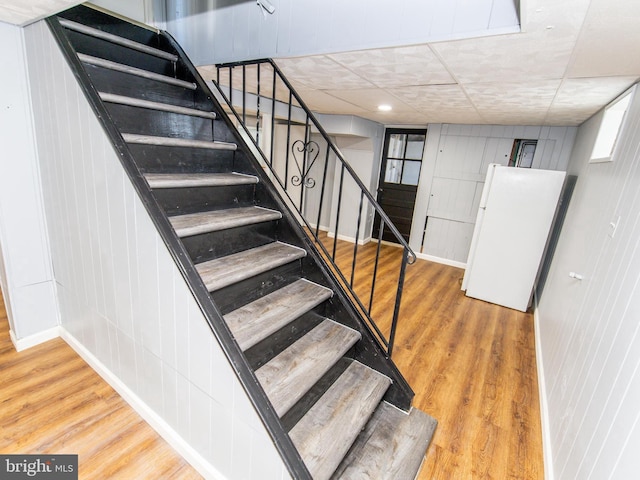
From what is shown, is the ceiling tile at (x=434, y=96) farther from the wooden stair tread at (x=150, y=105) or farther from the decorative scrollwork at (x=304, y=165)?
the wooden stair tread at (x=150, y=105)

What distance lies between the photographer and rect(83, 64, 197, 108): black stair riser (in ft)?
6.09

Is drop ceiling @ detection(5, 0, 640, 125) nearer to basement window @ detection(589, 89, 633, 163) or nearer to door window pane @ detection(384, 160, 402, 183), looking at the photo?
basement window @ detection(589, 89, 633, 163)

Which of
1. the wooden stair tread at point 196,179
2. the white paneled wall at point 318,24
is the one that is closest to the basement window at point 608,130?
the white paneled wall at point 318,24

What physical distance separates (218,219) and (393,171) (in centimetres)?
422

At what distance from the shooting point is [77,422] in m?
1.73

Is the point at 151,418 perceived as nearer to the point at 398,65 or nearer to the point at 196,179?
the point at 196,179

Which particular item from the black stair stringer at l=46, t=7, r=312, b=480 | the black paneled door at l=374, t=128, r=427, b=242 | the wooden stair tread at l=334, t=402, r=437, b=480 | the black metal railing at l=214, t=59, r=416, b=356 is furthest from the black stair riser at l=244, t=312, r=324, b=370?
the black paneled door at l=374, t=128, r=427, b=242

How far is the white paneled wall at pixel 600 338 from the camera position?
1083 mm

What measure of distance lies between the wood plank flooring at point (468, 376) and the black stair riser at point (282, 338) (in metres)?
0.95

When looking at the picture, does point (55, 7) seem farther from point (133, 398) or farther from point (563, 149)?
point (563, 149)

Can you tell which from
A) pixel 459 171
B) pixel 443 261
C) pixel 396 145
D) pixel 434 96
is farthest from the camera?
pixel 396 145

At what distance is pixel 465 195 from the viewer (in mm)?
4621

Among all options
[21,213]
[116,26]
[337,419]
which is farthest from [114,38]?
[337,419]

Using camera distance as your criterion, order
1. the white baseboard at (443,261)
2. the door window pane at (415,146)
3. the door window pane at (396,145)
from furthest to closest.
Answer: the door window pane at (396,145)
the door window pane at (415,146)
the white baseboard at (443,261)
